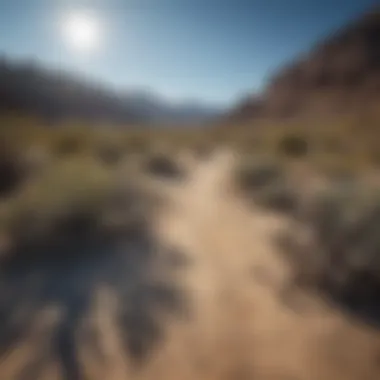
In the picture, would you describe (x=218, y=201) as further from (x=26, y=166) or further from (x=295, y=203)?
(x=26, y=166)

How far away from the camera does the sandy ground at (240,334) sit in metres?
3.59

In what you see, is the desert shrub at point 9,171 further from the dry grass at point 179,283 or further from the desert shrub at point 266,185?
the desert shrub at point 266,185

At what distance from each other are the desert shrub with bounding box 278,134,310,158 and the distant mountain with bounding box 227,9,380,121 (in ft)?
80.9

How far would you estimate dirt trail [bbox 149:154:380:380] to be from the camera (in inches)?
144

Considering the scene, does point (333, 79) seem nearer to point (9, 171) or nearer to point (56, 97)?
point (56, 97)

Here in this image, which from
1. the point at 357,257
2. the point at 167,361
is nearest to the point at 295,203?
the point at 357,257

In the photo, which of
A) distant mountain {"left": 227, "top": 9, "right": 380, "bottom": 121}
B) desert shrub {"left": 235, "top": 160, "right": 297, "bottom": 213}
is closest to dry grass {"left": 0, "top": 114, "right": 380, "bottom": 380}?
desert shrub {"left": 235, "top": 160, "right": 297, "bottom": 213}

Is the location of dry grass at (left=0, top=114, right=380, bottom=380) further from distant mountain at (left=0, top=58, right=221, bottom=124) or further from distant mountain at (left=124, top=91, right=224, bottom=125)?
distant mountain at (left=124, top=91, right=224, bottom=125)

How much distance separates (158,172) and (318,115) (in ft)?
121

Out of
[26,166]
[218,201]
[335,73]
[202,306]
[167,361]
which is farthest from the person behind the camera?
[335,73]

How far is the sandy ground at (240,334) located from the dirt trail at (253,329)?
0.01 m

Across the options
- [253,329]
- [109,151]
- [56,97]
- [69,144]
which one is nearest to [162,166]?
[109,151]

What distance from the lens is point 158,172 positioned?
44.0 feet

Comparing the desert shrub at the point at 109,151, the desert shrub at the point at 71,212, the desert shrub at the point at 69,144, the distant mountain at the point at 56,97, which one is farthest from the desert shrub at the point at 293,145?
the desert shrub at the point at 71,212
